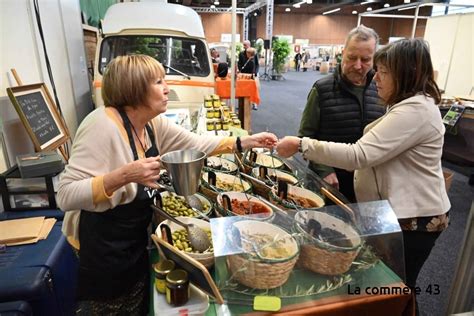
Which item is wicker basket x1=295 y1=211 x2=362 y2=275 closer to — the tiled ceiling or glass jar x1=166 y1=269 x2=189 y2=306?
glass jar x1=166 y1=269 x2=189 y2=306

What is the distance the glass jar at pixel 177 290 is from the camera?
0.92 meters

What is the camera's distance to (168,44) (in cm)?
377

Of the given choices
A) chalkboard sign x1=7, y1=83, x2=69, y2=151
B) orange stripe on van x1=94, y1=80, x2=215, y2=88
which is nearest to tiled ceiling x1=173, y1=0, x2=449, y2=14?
orange stripe on van x1=94, y1=80, x2=215, y2=88

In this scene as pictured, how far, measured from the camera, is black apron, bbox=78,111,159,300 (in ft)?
3.86

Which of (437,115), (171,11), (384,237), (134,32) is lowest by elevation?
(384,237)

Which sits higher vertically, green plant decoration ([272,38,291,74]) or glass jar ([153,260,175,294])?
green plant decoration ([272,38,291,74])

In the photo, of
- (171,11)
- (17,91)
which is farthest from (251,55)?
(17,91)

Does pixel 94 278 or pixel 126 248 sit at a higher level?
pixel 126 248

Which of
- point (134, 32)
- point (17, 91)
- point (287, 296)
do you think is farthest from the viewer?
point (134, 32)

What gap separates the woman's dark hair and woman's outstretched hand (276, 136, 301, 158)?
466 millimetres

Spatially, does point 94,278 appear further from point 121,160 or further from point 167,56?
point 167,56

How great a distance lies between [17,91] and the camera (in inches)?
95.6

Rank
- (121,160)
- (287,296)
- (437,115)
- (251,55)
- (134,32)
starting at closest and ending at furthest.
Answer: (287,296) → (121,160) → (437,115) → (134,32) → (251,55)

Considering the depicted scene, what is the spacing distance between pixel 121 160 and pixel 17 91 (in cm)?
188
